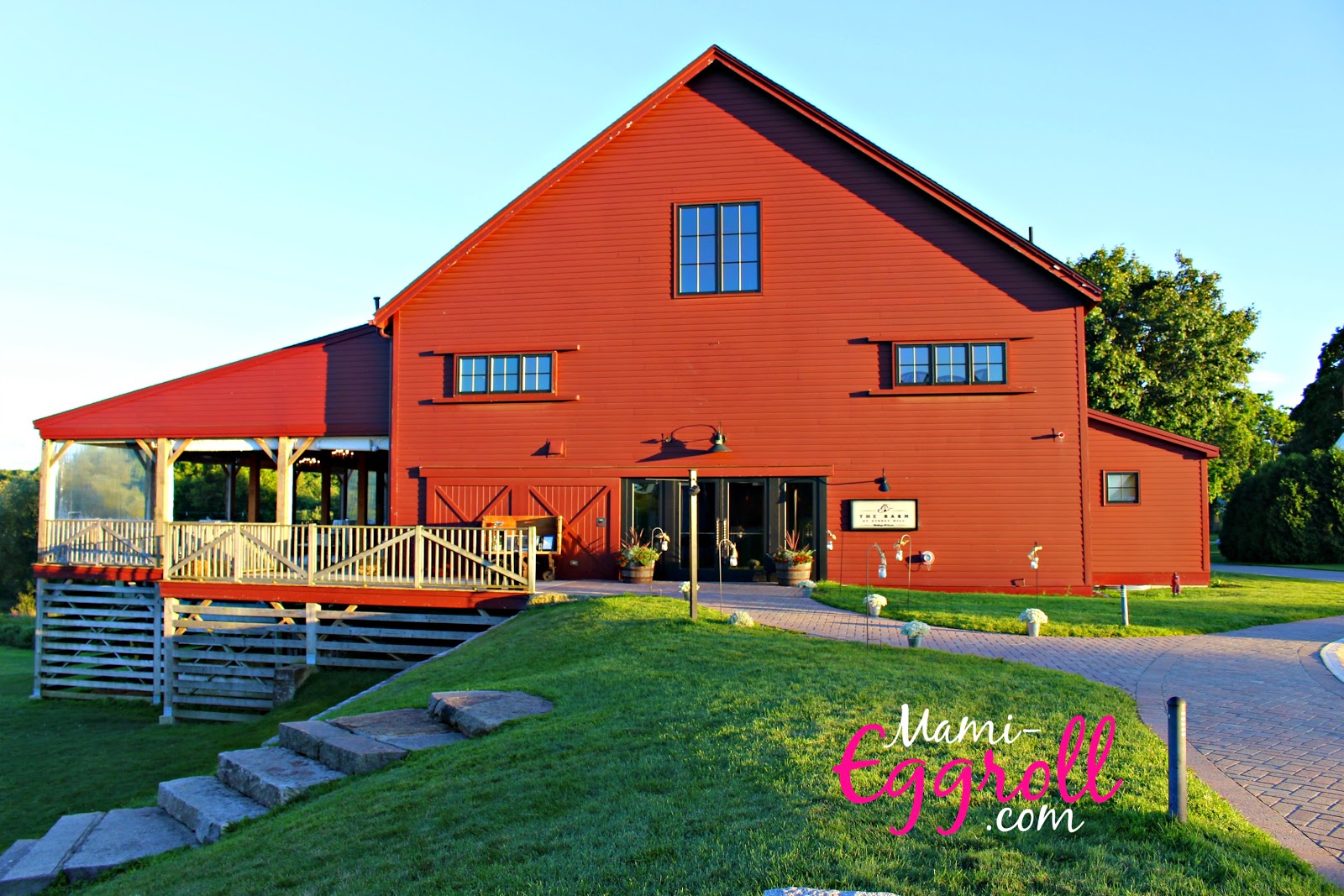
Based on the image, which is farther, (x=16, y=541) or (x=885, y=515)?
(x=16, y=541)

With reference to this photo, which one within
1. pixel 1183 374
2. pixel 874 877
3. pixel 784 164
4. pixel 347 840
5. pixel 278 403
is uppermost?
pixel 784 164

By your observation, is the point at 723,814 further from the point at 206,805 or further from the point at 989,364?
the point at 989,364

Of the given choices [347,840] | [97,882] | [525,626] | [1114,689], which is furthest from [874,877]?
[525,626]

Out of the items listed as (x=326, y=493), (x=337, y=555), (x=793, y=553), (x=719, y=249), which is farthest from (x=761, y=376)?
(x=326, y=493)

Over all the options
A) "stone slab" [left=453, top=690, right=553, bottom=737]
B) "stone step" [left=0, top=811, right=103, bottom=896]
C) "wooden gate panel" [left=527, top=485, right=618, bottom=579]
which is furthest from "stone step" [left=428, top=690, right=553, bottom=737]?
"wooden gate panel" [left=527, top=485, right=618, bottom=579]

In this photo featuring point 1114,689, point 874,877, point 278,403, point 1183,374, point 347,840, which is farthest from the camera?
point 1183,374

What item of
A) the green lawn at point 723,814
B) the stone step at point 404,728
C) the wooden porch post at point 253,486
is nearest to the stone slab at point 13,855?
the green lawn at point 723,814

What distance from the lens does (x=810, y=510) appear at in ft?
61.6

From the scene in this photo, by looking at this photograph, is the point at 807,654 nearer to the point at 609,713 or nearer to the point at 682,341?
the point at 609,713

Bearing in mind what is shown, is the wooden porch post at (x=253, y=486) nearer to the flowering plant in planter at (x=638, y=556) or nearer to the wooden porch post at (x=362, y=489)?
the wooden porch post at (x=362, y=489)

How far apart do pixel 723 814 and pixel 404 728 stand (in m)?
Result: 4.31

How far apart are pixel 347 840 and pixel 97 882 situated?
9.14 ft

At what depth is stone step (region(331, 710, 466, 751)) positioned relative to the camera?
304 inches

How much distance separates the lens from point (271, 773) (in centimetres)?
760
